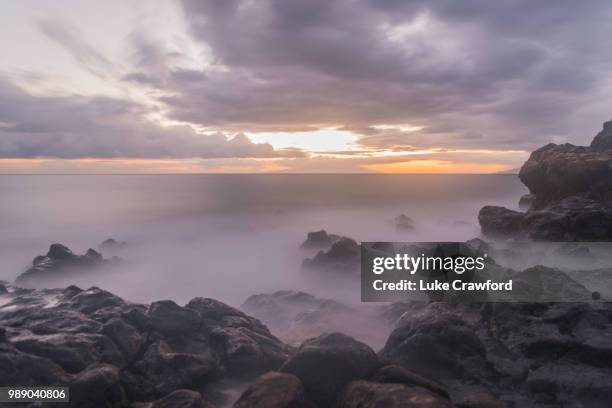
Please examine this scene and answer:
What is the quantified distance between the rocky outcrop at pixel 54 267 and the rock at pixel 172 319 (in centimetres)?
2640

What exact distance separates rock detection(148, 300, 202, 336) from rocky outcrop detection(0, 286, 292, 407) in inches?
1.6

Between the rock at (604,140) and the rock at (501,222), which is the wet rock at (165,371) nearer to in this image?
the rock at (501,222)

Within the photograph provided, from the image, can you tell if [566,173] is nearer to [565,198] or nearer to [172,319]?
[565,198]

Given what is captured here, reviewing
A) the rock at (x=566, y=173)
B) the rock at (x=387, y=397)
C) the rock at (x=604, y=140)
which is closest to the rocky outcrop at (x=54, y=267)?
the rock at (x=387, y=397)

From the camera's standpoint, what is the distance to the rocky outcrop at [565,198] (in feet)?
93.2

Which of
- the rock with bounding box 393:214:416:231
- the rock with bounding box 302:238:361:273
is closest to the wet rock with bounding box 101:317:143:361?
the rock with bounding box 302:238:361:273

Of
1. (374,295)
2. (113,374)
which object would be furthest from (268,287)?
(113,374)

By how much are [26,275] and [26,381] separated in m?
29.5

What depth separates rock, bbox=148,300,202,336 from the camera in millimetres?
15703

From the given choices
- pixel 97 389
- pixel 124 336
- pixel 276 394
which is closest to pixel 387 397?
pixel 276 394

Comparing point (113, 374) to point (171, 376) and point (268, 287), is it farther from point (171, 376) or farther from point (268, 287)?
point (268, 287)

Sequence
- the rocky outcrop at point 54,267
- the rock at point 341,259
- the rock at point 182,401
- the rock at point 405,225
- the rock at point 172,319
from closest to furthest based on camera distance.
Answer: the rock at point 182,401, the rock at point 172,319, the rocky outcrop at point 54,267, the rock at point 341,259, the rock at point 405,225

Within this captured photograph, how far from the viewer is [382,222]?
343 ft

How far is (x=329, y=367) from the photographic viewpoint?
41.5 ft
